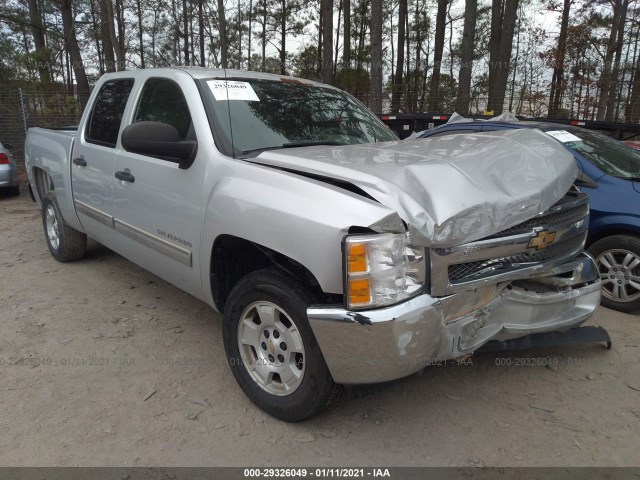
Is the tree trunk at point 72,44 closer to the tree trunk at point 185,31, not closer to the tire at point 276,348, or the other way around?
the tree trunk at point 185,31

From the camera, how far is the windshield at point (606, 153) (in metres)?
4.36

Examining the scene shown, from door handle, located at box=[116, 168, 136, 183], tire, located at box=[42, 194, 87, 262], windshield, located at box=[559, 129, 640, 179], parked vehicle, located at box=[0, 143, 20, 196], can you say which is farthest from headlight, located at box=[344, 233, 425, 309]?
parked vehicle, located at box=[0, 143, 20, 196]

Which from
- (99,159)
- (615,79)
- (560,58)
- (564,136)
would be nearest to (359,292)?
(99,159)

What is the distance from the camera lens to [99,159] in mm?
3980

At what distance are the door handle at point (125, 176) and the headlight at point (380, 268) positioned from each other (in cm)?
212

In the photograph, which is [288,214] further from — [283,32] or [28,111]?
[283,32]

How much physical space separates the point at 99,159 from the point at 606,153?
4.69 metres

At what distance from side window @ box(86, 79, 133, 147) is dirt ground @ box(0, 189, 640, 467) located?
1.52m

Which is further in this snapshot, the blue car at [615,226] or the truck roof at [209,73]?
the blue car at [615,226]

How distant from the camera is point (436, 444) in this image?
2.45 m

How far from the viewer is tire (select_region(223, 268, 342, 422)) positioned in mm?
2344

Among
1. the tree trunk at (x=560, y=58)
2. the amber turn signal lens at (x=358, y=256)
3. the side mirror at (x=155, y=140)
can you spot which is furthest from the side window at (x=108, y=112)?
the tree trunk at (x=560, y=58)

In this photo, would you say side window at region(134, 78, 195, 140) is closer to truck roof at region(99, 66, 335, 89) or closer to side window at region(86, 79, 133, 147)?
truck roof at region(99, 66, 335, 89)

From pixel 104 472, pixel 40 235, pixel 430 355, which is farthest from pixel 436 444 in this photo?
pixel 40 235
